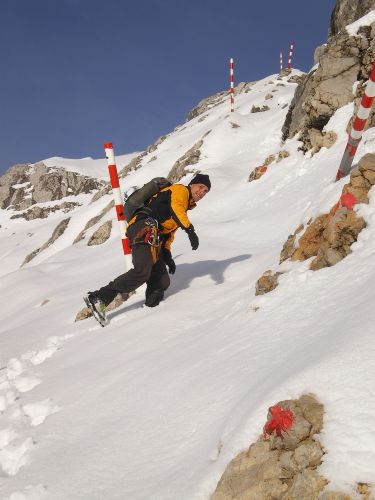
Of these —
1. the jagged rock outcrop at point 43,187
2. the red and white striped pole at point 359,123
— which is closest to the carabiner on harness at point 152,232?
the red and white striped pole at point 359,123

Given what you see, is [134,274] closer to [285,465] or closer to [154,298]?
[154,298]

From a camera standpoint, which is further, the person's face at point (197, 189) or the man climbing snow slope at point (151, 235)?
the person's face at point (197, 189)

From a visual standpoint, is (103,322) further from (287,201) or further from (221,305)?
(287,201)

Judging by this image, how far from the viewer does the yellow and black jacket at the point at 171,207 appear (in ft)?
18.9

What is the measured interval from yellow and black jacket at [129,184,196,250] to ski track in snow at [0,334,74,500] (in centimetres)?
243

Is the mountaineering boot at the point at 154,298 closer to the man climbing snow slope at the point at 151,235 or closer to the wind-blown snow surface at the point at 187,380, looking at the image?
the man climbing snow slope at the point at 151,235

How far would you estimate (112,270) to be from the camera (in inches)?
397

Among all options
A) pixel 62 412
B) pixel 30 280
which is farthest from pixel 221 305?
pixel 30 280

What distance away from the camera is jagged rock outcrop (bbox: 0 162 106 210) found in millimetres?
61562

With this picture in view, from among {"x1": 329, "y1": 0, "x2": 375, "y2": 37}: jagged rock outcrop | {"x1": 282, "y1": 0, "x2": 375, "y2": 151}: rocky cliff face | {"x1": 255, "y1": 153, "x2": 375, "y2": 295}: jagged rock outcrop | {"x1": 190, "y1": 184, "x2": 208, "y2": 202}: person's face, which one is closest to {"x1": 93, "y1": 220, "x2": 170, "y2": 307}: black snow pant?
{"x1": 190, "y1": 184, "x2": 208, "y2": 202}: person's face

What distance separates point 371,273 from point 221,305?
7.68ft

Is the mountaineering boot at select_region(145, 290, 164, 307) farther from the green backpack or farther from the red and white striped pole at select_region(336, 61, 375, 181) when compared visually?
the red and white striped pole at select_region(336, 61, 375, 181)

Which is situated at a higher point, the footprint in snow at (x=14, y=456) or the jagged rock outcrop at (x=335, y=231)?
the jagged rock outcrop at (x=335, y=231)

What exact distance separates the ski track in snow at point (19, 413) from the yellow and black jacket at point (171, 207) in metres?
2.43
